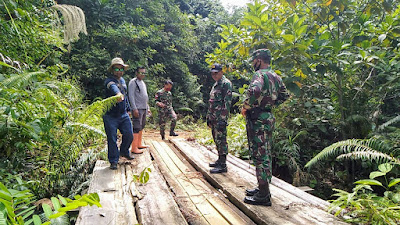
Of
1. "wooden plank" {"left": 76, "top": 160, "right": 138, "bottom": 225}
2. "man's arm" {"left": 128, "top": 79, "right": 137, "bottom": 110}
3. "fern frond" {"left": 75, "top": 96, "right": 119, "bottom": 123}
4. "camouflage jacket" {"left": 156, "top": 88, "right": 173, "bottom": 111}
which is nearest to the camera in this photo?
"wooden plank" {"left": 76, "top": 160, "right": 138, "bottom": 225}

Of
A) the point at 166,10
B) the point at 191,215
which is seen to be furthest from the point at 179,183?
the point at 166,10

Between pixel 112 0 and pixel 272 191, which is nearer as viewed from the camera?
pixel 272 191

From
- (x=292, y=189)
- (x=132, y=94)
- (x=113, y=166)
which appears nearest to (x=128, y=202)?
(x=113, y=166)

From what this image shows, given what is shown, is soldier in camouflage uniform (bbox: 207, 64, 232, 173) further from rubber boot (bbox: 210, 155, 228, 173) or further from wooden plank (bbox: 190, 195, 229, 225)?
wooden plank (bbox: 190, 195, 229, 225)

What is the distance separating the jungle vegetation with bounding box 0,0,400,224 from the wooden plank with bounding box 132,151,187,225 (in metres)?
1.16

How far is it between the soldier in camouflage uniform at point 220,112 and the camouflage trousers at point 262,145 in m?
1.32

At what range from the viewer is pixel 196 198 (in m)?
3.46

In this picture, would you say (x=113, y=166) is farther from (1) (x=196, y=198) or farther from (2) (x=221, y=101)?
(2) (x=221, y=101)

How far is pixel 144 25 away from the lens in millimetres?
13859

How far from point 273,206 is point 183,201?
1154 mm

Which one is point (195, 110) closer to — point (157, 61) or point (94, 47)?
point (157, 61)

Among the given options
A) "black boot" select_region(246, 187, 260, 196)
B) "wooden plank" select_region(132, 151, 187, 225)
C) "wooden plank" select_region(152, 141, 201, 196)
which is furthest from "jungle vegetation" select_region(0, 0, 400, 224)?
"wooden plank" select_region(152, 141, 201, 196)

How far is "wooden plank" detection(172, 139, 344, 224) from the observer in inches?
108

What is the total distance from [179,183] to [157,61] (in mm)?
11985
